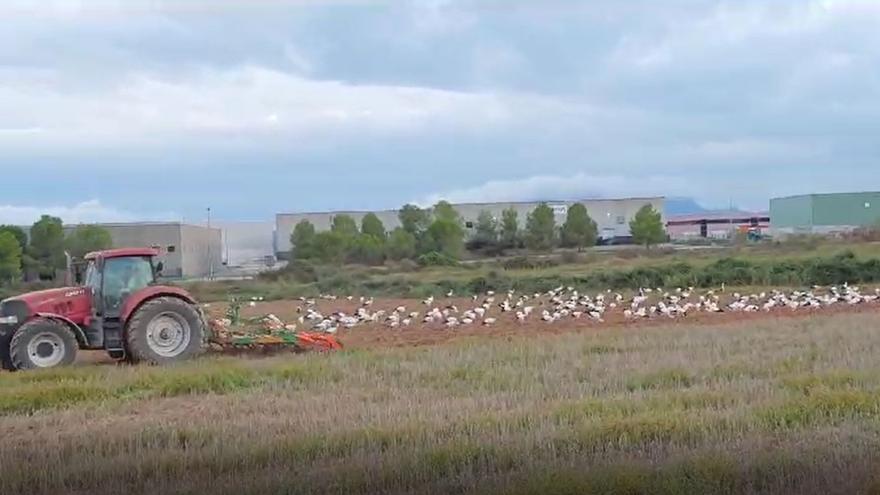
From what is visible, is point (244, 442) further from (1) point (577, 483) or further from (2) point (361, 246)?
(2) point (361, 246)

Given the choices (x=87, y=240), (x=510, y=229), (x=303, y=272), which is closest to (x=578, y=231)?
(x=510, y=229)

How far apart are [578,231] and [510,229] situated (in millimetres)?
4174

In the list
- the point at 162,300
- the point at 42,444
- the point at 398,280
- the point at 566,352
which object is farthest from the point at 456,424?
the point at 398,280

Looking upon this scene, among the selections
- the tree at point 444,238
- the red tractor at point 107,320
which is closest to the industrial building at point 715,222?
the tree at point 444,238

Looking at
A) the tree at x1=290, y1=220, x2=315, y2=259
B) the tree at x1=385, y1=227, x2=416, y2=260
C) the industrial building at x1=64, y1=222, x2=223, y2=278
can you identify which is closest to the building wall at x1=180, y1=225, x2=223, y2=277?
the industrial building at x1=64, y1=222, x2=223, y2=278

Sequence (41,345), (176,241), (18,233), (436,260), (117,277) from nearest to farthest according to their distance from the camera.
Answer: (41,345) < (117,277) < (18,233) < (176,241) < (436,260)

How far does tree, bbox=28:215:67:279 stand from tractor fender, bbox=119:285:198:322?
31633 mm

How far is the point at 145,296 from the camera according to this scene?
1853 centimetres

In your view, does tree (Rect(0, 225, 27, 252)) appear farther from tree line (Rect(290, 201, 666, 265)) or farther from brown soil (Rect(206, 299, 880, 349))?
brown soil (Rect(206, 299, 880, 349))

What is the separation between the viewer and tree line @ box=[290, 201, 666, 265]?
2569 inches

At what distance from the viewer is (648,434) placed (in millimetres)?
10336

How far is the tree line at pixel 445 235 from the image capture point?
214ft

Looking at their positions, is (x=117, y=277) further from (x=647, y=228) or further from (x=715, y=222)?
(x=715, y=222)

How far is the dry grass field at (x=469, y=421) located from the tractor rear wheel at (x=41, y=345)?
56cm
